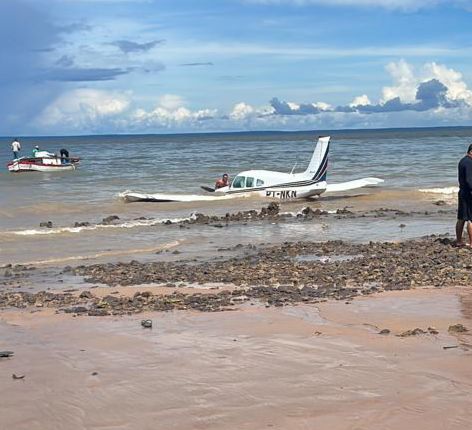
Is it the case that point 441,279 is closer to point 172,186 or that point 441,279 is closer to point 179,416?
point 179,416

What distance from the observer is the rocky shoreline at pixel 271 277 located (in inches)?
384

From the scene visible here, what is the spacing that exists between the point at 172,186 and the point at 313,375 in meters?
33.6

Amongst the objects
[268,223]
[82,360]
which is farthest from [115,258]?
[82,360]

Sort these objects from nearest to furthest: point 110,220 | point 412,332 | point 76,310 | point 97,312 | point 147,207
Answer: point 412,332 → point 97,312 → point 76,310 → point 110,220 → point 147,207

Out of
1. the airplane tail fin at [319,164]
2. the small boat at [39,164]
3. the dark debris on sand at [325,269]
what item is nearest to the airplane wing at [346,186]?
the airplane tail fin at [319,164]

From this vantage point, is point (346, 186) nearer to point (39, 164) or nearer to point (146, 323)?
point (146, 323)

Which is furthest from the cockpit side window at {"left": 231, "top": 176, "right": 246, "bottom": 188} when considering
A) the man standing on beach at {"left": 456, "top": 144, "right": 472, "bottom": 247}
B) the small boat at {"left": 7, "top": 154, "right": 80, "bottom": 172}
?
the small boat at {"left": 7, "top": 154, "right": 80, "bottom": 172}

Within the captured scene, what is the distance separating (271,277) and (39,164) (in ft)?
152

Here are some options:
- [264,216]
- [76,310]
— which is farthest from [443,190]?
[76,310]

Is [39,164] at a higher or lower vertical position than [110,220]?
higher

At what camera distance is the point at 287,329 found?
26.3 feet

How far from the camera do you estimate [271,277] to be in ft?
37.6

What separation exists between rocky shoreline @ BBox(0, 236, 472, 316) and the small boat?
42.3m

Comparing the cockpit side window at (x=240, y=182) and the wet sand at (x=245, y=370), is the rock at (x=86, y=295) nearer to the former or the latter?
the wet sand at (x=245, y=370)
